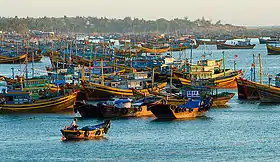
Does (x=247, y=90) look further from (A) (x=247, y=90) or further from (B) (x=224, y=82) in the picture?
(B) (x=224, y=82)

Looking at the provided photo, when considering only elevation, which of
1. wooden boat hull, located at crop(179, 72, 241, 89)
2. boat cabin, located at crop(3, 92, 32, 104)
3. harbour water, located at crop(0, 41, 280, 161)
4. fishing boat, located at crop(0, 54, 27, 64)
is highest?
boat cabin, located at crop(3, 92, 32, 104)

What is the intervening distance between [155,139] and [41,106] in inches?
593

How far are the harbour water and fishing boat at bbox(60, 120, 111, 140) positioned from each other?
0.46m

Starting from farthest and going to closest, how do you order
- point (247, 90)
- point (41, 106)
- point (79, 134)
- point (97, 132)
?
point (247, 90) < point (41, 106) < point (97, 132) < point (79, 134)

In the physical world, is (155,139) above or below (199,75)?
below

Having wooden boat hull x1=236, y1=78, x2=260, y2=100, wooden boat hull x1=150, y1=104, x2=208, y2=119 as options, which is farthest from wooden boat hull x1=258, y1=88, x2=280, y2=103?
wooden boat hull x1=150, y1=104, x2=208, y2=119

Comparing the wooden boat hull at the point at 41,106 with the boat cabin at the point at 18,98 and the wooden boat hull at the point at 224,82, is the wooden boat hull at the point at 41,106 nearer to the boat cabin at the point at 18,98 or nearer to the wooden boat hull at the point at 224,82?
the boat cabin at the point at 18,98

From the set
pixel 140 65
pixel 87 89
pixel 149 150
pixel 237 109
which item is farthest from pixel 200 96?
pixel 140 65

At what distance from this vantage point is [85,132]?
172 ft

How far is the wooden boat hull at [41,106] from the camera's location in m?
65.9

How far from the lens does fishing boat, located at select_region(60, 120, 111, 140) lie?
52094 mm

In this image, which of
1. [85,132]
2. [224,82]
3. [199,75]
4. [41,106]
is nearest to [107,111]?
[41,106]

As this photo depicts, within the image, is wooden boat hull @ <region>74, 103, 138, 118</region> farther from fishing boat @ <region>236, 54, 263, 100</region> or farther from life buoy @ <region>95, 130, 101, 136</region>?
fishing boat @ <region>236, 54, 263, 100</region>

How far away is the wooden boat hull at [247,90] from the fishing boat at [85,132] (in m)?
22.4
